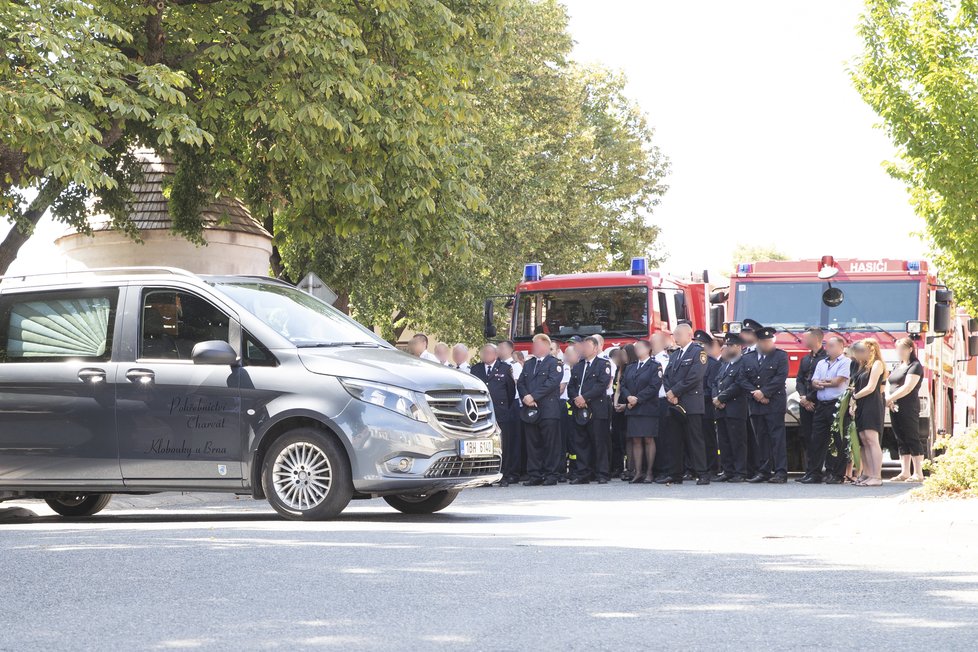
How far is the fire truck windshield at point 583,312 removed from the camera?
21.0 meters

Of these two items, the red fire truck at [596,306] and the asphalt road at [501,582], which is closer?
the asphalt road at [501,582]

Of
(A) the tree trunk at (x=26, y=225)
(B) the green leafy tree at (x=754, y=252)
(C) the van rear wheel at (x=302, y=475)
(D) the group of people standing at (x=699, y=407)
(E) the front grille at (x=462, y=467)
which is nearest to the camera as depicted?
(C) the van rear wheel at (x=302, y=475)

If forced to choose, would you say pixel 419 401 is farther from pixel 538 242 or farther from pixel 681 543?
pixel 538 242


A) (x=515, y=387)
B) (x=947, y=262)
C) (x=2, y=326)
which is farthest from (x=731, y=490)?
(x=947, y=262)

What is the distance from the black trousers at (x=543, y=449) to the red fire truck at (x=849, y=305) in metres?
3.10

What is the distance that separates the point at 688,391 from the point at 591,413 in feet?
4.31

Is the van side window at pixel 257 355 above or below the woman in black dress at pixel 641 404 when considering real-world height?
above

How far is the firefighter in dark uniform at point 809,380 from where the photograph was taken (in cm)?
1727

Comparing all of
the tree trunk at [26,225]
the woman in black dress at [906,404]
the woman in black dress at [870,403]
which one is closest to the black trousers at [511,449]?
the woman in black dress at [870,403]

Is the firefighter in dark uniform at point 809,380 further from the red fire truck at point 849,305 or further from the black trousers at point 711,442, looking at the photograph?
the black trousers at point 711,442

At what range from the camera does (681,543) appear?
9.41m

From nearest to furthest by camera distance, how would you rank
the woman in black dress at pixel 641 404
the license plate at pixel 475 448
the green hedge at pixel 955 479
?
the license plate at pixel 475 448
the green hedge at pixel 955 479
the woman in black dress at pixel 641 404

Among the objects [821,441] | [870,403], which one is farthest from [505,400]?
[870,403]

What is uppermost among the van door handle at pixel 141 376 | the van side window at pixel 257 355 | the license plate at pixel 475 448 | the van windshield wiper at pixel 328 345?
the van windshield wiper at pixel 328 345
